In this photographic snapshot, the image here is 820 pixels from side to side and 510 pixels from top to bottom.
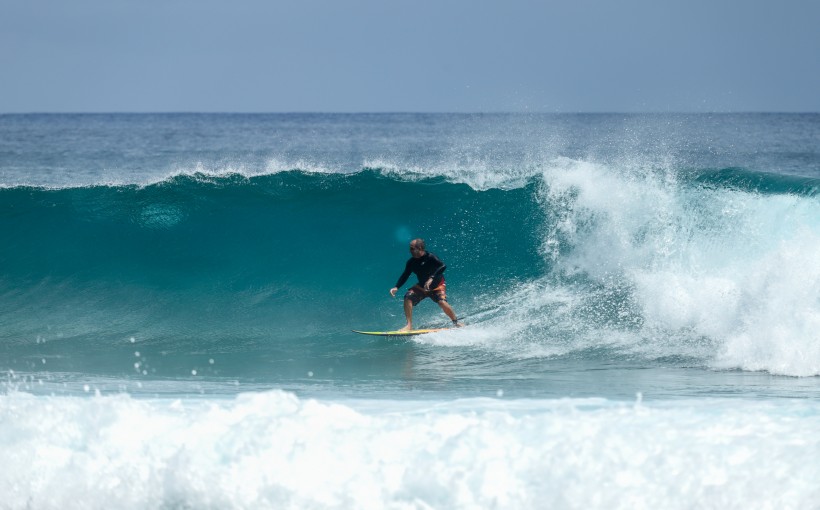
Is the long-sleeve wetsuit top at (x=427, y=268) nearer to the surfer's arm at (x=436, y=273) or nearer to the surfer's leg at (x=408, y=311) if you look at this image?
the surfer's arm at (x=436, y=273)

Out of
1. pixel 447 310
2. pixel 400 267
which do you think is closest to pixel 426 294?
pixel 447 310

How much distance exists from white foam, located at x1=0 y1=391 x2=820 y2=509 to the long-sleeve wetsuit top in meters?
4.51

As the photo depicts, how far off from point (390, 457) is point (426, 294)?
5.14 m

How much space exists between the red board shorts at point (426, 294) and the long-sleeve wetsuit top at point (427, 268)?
0.06 m

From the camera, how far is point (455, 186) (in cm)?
1457

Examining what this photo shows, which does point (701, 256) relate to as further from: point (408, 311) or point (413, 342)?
point (413, 342)

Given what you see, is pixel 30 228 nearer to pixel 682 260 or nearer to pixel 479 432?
pixel 682 260

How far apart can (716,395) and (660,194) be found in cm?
606

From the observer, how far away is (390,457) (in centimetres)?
526

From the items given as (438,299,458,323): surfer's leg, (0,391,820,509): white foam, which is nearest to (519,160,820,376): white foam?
(438,299,458,323): surfer's leg

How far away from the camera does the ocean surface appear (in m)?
5.12

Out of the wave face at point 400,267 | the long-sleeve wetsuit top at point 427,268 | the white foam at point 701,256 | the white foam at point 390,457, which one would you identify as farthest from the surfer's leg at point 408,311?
the white foam at point 390,457

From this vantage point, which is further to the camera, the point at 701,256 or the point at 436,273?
the point at 701,256

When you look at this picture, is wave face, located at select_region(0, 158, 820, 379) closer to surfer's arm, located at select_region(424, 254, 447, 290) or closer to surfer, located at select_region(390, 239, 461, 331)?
surfer, located at select_region(390, 239, 461, 331)
